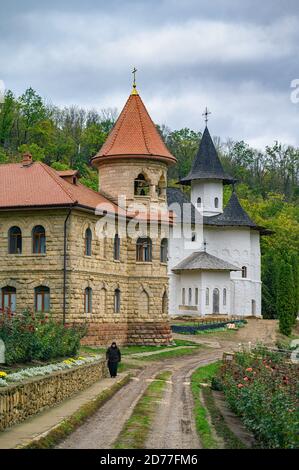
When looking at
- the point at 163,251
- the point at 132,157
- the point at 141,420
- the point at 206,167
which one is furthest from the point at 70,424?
the point at 206,167

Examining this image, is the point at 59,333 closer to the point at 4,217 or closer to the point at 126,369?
the point at 126,369

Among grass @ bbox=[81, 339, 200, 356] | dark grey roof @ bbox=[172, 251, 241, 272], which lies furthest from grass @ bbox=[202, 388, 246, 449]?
dark grey roof @ bbox=[172, 251, 241, 272]

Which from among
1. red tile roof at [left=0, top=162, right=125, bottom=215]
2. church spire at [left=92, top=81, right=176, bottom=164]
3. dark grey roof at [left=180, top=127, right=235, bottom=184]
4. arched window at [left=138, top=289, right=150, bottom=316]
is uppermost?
dark grey roof at [left=180, top=127, right=235, bottom=184]

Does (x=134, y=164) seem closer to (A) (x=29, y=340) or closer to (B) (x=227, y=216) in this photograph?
(A) (x=29, y=340)

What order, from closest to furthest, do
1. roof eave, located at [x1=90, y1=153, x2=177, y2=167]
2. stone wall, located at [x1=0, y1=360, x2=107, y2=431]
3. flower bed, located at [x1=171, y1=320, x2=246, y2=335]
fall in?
stone wall, located at [x1=0, y1=360, x2=107, y2=431] → roof eave, located at [x1=90, y1=153, x2=177, y2=167] → flower bed, located at [x1=171, y1=320, x2=246, y2=335]

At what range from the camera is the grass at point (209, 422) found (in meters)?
18.6

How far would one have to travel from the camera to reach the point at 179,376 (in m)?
34.2

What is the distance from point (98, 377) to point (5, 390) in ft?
42.4

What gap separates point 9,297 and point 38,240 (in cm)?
297

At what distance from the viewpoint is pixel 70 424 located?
63.1 feet

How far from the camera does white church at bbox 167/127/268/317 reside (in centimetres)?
6462

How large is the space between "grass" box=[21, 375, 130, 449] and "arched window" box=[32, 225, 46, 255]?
46.6 feet

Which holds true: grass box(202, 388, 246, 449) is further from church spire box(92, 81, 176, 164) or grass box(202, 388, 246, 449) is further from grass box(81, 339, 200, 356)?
church spire box(92, 81, 176, 164)
